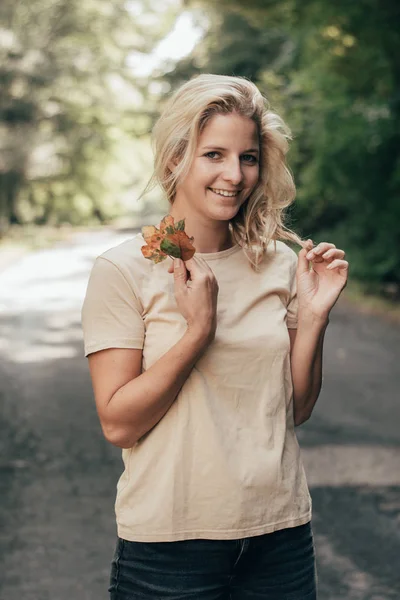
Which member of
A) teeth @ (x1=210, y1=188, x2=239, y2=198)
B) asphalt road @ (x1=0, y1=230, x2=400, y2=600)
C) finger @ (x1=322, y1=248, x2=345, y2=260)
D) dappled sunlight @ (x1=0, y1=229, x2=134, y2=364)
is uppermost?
teeth @ (x1=210, y1=188, x2=239, y2=198)

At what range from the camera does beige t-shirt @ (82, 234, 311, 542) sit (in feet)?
7.34

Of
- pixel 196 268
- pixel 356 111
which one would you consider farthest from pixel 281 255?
pixel 356 111

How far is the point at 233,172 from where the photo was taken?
2.34m

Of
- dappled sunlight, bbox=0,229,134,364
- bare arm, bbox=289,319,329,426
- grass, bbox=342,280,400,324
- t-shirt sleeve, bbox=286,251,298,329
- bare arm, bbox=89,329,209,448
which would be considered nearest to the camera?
bare arm, bbox=89,329,209,448

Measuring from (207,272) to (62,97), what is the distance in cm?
4068

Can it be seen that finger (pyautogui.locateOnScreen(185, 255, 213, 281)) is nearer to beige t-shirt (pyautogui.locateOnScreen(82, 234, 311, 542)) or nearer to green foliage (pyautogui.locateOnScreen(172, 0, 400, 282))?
beige t-shirt (pyautogui.locateOnScreen(82, 234, 311, 542))

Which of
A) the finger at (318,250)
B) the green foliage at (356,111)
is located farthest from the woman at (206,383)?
the green foliage at (356,111)

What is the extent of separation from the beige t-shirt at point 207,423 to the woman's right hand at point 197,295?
0.08m

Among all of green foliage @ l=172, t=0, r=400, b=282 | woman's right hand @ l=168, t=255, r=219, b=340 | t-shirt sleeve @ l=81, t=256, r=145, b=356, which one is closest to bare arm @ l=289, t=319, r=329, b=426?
woman's right hand @ l=168, t=255, r=219, b=340

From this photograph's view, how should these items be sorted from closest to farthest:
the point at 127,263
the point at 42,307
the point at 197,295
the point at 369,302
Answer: the point at 197,295 < the point at 127,263 < the point at 369,302 < the point at 42,307

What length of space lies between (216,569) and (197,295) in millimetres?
636

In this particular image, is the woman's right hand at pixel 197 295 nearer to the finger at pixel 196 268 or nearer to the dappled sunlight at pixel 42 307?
the finger at pixel 196 268

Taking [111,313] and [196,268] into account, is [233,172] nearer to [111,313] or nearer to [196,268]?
[196,268]

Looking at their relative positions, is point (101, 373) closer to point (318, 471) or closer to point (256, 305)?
point (256, 305)
